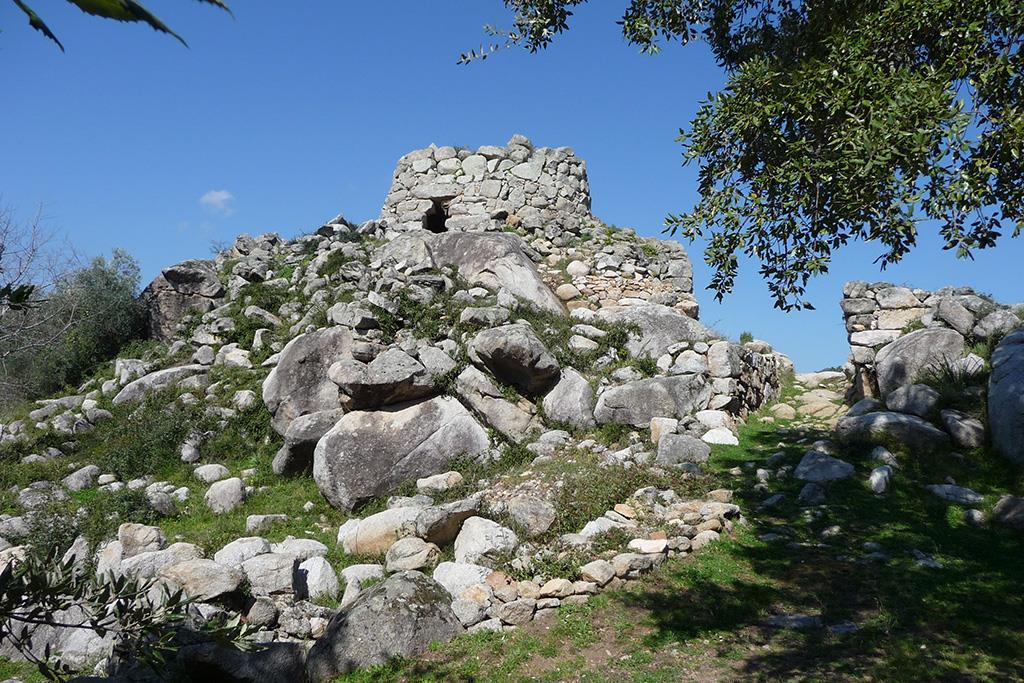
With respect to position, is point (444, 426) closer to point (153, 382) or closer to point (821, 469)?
point (821, 469)

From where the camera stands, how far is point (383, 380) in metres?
12.9

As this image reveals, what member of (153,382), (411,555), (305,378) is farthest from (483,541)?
(153,382)

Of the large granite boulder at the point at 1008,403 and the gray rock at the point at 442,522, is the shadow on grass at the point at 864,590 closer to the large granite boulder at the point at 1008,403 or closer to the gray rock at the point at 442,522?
the large granite boulder at the point at 1008,403

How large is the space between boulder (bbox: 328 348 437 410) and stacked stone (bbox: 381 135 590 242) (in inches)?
296

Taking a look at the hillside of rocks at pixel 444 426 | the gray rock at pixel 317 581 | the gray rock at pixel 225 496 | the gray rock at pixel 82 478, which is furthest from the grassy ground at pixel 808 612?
the gray rock at pixel 82 478

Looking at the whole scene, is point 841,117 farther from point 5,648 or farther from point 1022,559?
point 5,648

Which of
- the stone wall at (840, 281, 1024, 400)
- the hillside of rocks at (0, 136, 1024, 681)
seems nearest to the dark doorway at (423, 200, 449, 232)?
the hillside of rocks at (0, 136, 1024, 681)

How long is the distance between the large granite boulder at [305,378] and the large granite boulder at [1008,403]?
446 inches

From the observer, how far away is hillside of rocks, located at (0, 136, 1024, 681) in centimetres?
876

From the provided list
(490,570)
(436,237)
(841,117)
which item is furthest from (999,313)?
(436,237)

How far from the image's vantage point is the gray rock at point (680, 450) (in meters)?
11.7

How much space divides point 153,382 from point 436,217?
910cm

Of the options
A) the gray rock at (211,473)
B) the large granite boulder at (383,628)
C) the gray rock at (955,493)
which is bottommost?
the large granite boulder at (383,628)

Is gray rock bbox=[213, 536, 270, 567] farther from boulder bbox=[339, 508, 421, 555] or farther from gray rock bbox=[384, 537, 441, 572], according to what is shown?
gray rock bbox=[384, 537, 441, 572]
